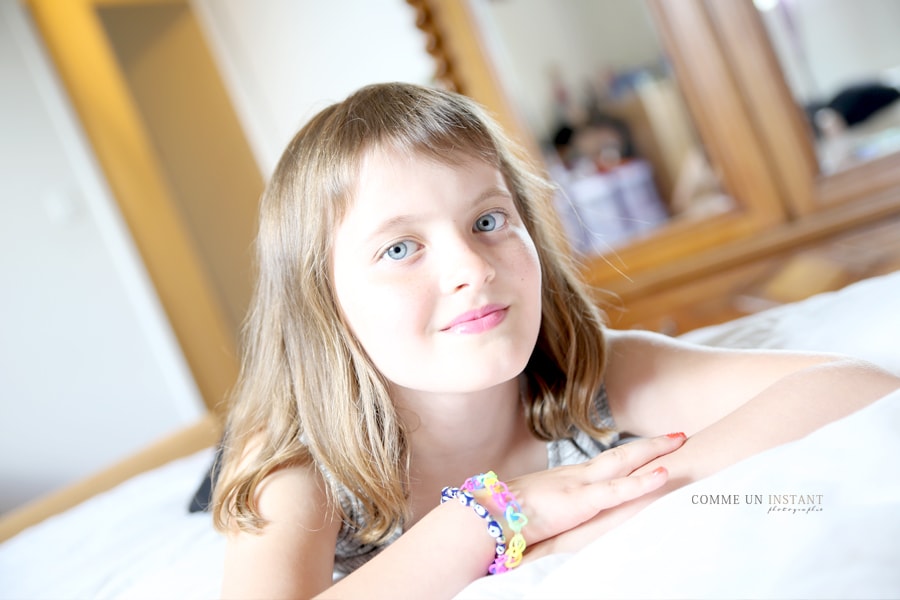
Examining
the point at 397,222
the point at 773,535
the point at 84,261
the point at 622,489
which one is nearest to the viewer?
the point at 773,535

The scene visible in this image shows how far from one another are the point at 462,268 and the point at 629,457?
0.76 ft

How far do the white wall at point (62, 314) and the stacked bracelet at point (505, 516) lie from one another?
2.53 metres

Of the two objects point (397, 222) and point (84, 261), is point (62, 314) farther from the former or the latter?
point (397, 222)

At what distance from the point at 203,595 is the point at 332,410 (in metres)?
0.24

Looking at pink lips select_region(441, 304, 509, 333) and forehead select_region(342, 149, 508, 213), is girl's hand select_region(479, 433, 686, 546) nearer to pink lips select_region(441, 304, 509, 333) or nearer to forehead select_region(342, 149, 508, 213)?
pink lips select_region(441, 304, 509, 333)

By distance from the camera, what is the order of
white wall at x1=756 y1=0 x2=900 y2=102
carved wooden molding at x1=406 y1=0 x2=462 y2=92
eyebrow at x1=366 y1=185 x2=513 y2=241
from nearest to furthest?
1. eyebrow at x1=366 y1=185 x2=513 y2=241
2. white wall at x1=756 y1=0 x2=900 y2=102
3. carved wooden molding at x1=406 y1=0 x2=462 y2=92

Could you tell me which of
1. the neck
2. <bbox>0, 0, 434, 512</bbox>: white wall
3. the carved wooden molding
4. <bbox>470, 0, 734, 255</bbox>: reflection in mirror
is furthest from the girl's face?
<bbox>0, 0, 434, 512</bbox>: white wall

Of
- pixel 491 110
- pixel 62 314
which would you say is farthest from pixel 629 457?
pixel 62 314

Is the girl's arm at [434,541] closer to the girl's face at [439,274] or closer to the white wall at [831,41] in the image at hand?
the girl's face at [439,274]

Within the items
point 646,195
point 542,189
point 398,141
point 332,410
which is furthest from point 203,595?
point 646,195

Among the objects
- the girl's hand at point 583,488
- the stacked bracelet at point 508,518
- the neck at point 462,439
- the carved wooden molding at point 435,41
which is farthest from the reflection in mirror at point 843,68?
the stacked bracelet at point 508,518

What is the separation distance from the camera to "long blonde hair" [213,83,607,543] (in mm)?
924

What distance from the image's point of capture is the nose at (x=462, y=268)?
83cm

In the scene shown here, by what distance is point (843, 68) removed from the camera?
7.49 feet
